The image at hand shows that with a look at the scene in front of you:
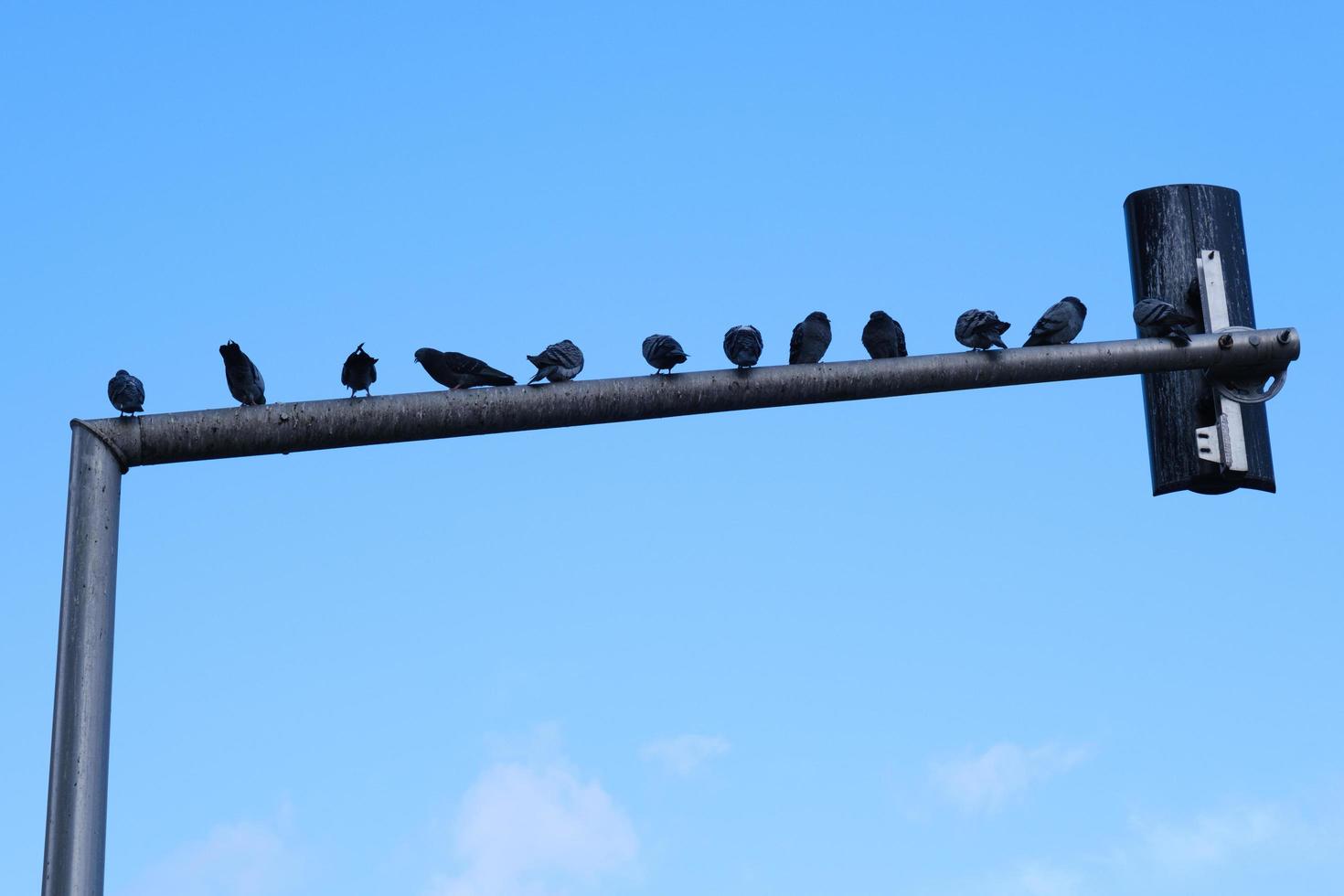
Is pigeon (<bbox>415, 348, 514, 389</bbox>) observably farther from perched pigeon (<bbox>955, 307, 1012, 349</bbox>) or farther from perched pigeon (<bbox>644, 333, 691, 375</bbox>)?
perched pigeon (<bbox>955, 307, 1012, 349</bbox>)

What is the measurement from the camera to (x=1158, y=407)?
24.2 feet

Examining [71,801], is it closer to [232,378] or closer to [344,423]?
[344,423]

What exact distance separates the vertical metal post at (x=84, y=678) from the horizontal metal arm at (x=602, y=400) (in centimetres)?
17

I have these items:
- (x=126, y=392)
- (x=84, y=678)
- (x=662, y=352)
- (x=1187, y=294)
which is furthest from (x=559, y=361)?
(x=84, y=678)

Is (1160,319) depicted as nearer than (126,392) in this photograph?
Yes

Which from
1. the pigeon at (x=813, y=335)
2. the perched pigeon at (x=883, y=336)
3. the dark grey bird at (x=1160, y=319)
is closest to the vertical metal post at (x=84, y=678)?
the dark grey bird at (x=1160, y=319)

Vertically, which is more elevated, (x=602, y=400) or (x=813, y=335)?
(x=813, y=335)

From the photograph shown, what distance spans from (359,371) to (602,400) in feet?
16.7

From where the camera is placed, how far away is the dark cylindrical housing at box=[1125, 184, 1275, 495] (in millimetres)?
7168

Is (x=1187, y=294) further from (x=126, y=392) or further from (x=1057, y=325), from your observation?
(x=126, y=392)

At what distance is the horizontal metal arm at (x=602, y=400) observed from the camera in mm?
4883

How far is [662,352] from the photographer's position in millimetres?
7707

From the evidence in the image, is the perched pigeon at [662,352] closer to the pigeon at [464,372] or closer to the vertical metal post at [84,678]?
the pigeon at [464,372]

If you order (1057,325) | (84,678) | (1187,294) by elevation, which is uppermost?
(1057,325)
